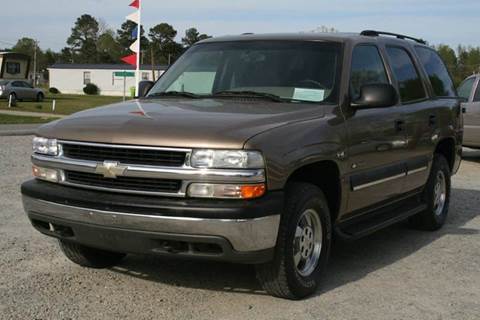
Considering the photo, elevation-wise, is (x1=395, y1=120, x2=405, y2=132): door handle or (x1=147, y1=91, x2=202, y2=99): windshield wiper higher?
(x1=147, y1=91, x2=202, y2=99): windshield wiper

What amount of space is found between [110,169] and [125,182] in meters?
0.13

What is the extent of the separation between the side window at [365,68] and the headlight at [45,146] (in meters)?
2.36

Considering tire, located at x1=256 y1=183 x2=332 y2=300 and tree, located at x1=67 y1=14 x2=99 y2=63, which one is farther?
tree, located at x1=67 y1=14 x2=99 y2=63

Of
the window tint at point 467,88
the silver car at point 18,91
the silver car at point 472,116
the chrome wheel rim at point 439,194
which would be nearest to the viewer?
the chrome wheel rim at point 439,194

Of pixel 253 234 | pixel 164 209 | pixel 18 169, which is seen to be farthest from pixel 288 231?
pixel 18 169

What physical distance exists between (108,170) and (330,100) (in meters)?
1.88

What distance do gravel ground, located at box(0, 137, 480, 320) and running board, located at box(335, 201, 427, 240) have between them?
34cm

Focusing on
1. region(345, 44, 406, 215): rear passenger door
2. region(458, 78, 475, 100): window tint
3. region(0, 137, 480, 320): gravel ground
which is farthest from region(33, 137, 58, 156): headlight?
region(458, 78, 475, 100): window tint

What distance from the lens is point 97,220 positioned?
4.13 metres

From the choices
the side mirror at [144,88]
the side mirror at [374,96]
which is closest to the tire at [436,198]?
the side mirror at [374,96]

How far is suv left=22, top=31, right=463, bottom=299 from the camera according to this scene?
393 cm

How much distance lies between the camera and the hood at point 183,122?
13.0 ft

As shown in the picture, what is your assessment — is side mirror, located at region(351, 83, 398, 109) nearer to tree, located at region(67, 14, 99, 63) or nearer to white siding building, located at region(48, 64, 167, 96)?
white siding building, located at region(48, 64, 167, 96)

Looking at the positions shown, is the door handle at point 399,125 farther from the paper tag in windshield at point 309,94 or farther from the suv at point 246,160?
the paper tag in windshield at point 309,94
